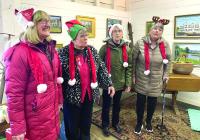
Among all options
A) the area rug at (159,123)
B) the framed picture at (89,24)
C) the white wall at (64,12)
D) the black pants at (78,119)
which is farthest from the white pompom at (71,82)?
the framed picture at (89,24)

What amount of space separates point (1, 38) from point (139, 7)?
2727 millimetres

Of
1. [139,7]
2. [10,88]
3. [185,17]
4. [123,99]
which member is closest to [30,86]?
[10,88]

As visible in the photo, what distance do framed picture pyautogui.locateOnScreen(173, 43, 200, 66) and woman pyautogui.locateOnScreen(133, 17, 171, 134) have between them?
113cm

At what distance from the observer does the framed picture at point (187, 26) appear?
10.5 feet

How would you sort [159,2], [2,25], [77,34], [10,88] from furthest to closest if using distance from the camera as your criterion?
[159,2] < [2,25] < [77,34] < [10,88]

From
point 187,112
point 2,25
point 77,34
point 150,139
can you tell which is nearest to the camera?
point 77,34

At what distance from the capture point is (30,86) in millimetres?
1270

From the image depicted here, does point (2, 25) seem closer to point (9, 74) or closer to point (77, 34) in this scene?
point (77, 34)

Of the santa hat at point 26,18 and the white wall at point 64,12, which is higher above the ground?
the white wall at point 64,12

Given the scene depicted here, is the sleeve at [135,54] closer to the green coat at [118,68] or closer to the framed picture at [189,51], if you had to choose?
the green coat at [118,68]

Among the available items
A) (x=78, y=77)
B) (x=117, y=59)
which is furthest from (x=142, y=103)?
(x=78, y=77)

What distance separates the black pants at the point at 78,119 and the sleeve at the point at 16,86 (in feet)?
1.91

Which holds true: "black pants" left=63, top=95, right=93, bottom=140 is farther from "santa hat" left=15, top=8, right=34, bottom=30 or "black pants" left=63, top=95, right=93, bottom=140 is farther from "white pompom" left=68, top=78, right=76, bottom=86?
"santa hat" left=15, top=8, right=34, bottom=30

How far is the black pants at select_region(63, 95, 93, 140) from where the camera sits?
1.79m
